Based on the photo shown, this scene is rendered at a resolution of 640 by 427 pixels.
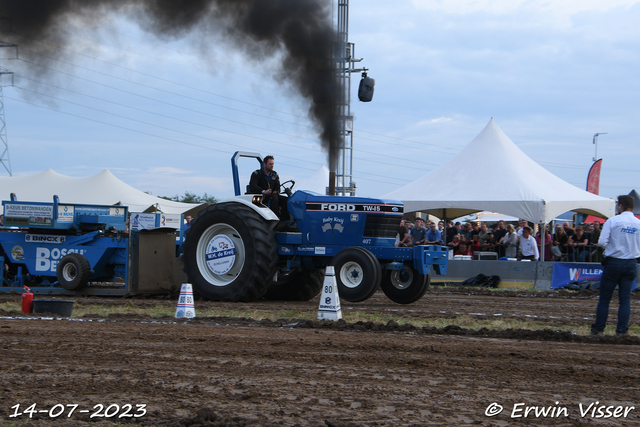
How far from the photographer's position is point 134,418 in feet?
12.4

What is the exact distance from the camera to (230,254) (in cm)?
1032

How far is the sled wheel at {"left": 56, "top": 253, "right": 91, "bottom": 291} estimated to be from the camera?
10969mm

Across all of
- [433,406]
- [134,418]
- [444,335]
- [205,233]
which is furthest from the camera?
[205,233]

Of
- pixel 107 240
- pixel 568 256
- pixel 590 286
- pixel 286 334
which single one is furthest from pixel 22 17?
pixel 568 256

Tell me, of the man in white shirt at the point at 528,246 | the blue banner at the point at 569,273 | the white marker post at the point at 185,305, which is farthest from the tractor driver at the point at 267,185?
the man in white shirt at the point at 528,246

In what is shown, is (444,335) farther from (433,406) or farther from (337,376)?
(433,406)

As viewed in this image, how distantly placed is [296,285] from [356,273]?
6.38ft

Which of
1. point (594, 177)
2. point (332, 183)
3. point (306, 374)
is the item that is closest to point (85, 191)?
point (332, 183)

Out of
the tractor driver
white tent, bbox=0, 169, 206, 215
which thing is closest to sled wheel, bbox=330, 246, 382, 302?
the tractor driver

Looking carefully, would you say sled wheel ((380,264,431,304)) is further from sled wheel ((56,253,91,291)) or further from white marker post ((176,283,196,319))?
sled wheel ((56,253,91,291))

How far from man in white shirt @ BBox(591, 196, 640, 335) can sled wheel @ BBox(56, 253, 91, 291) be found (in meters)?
7.50

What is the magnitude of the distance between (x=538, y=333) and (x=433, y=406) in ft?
10.9

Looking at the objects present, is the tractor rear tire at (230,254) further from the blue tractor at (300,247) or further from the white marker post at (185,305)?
the white marker post at (185,305)

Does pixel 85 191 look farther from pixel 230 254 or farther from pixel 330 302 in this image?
pixel 330 302
